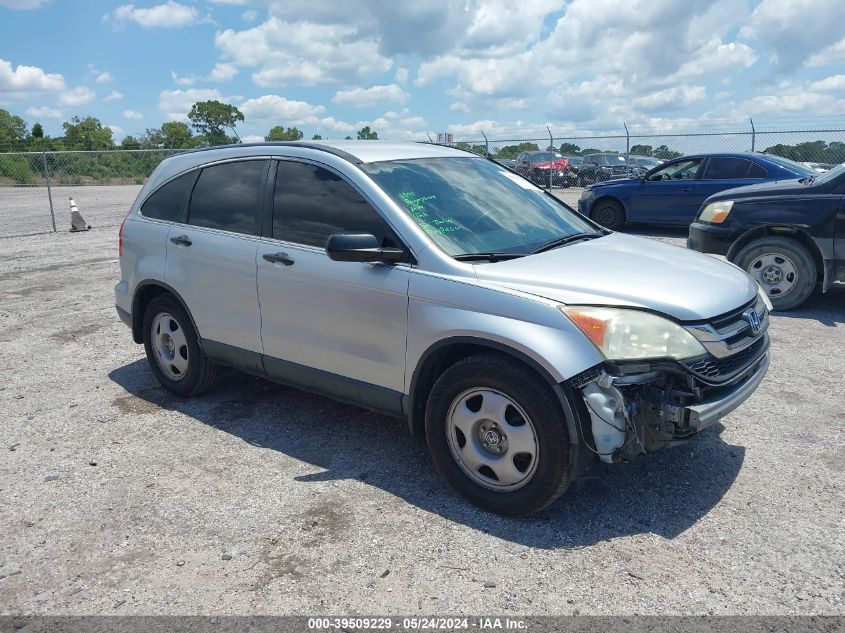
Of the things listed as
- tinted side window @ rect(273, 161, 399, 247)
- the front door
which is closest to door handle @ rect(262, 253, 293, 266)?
the front door

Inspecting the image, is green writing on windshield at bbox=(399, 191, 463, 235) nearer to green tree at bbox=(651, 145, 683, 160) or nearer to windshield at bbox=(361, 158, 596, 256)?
windshield at bbox=(361, 158, 596, 256)

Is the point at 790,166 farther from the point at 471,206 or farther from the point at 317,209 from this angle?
the point at 317,209

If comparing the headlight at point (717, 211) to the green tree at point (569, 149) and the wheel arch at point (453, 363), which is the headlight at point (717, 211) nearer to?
the wheel arch at point (453, 363)

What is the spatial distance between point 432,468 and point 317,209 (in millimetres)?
1692

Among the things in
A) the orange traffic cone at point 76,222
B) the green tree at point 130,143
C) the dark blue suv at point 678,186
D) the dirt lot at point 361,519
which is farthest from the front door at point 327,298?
the green tree at point 130,143

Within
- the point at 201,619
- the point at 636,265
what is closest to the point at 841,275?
the point at 636,265

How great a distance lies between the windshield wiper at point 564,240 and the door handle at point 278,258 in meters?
1.48

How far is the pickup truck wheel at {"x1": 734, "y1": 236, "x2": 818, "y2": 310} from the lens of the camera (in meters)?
7.29

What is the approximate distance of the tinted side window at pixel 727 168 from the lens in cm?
1201

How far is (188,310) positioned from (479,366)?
8.30 ft

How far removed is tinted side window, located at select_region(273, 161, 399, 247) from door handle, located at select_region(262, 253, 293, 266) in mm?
113

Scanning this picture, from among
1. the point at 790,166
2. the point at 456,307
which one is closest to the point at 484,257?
the point at 456,307

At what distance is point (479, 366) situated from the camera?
11.1 ft

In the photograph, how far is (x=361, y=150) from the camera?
4379mm
